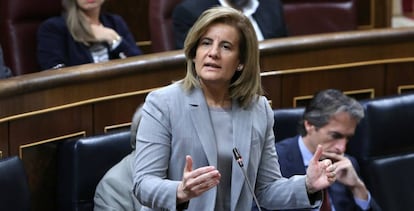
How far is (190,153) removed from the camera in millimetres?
1264

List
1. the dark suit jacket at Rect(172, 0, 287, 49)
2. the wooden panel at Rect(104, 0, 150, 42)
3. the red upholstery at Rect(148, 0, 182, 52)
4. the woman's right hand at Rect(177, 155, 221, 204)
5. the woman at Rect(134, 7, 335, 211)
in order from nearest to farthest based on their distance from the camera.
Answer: the woman's right hand at Rect(177, 155, 221, 204), the woman at Rect(134, 7, 335, 211), the dark suit jacket at Rect(172, 0, 287, 49), the red upholstery at Rect(148, 0, 182, 52), the wooden panel at Rect(104, 0, 150, 42)

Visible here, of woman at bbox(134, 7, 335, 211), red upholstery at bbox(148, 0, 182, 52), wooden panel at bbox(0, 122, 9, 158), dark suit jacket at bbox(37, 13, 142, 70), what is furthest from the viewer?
red upholstery at bbox(148, 0, 182, 52)

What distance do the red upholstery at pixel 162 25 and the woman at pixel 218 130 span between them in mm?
1133

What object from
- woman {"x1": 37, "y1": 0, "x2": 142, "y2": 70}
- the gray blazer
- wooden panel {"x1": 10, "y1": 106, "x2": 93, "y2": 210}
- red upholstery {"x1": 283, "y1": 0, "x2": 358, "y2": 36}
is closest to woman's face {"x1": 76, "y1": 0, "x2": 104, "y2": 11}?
woman {"x1": 37, "y1": 0, "x2": 142, "y2": 70}

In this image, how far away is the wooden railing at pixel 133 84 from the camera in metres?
1.77

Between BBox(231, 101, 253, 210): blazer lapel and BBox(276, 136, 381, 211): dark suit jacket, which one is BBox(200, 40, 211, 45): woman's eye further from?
BBox(276, 136, 381, 211): dark suit jacket

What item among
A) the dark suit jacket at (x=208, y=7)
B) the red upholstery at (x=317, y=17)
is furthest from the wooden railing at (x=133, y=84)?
the red upholstery at (x=317, y=17)

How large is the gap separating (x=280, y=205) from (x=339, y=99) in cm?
58

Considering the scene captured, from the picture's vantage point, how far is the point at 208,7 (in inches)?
92.0

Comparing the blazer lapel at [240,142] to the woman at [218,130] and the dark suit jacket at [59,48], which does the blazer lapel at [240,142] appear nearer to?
the woman at [218,130]

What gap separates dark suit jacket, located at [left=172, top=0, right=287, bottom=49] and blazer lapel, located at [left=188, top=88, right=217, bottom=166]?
104 cm

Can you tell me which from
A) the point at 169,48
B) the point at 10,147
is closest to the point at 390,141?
the point at 169,48

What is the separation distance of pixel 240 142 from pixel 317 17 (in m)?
1.55

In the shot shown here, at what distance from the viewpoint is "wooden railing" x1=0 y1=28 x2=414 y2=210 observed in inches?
69.9
